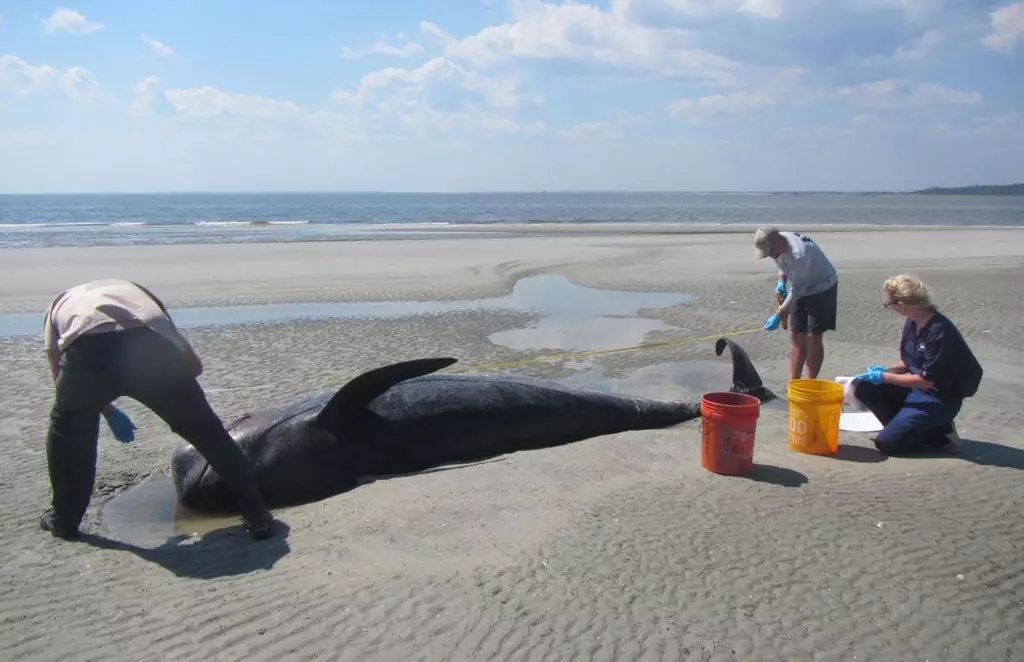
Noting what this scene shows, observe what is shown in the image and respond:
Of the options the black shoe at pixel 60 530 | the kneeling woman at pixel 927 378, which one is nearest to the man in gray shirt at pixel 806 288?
the kneeling woman at pixel 927 378

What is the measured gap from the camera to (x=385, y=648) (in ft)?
12.0

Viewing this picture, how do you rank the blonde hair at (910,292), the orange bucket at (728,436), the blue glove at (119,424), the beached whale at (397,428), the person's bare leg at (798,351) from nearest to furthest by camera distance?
1. the blue glove at (119,424)
2. the orange bucket at (728,436)
3. the beached whale at (397,428)
4. the blonde hair at (910,292)
5. the person's bare leg at (798,351)

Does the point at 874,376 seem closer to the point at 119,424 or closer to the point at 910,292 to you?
the point at 910,292

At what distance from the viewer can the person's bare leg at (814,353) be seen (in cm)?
797

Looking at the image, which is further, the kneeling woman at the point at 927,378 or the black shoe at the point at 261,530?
the kneeling woman at the point at 927,378

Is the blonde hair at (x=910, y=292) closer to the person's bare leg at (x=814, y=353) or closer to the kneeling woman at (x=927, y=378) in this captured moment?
the kneeling woman at (x=927, y=378)

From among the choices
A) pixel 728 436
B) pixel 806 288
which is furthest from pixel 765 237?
pixel 728 436

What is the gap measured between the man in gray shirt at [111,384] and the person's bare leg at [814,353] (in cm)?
541

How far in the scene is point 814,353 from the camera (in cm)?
800

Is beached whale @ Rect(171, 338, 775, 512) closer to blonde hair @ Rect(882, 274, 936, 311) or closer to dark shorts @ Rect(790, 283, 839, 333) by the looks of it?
dark shorts @ Rect(790, 283, 839, 333)

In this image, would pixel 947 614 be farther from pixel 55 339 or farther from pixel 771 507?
pixel 55 339

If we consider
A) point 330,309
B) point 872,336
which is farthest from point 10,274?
point 872,336

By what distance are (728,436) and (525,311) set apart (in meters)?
9.15

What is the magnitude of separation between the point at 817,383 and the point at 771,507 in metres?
1.76
